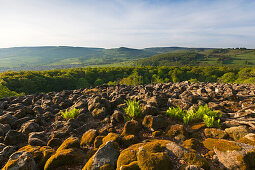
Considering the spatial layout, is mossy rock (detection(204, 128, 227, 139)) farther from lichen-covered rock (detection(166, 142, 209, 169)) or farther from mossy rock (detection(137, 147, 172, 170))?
mossy rock (detection(137, 147, 172, 170))

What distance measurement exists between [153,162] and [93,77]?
475ft

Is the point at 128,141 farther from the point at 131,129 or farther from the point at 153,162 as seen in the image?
the point at 153,162

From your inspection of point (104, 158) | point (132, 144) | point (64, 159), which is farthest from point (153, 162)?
point (64, 159)

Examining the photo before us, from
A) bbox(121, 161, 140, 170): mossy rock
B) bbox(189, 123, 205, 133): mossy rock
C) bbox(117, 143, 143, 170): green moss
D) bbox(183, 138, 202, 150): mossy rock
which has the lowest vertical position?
bbox(189, 123, 205, 133): mossy rock

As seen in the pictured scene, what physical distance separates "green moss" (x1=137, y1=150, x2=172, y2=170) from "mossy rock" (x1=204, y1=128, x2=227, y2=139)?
14.3ft

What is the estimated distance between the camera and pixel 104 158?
6012 mm

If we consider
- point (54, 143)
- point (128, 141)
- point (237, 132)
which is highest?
point (237, 132)

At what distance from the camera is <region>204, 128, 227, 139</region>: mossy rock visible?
7.84 meters

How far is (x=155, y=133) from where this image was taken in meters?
8.77

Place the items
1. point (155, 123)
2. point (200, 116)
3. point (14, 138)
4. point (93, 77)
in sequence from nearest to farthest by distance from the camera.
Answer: point (14, 138) < point (155, 123) < point (200, 116) < point (93, 77)

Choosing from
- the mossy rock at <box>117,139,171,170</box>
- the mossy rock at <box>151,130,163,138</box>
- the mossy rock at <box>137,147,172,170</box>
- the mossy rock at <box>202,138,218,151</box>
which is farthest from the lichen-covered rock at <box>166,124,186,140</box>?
the mossy rock at <box>137,147,172,170</box>

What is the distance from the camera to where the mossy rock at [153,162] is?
5.30 meters

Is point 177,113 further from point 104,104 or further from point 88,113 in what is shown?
point 88,113

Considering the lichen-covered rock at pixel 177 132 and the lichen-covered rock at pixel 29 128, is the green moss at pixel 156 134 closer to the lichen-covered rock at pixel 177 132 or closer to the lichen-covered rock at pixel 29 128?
the lichen-covered rock at pixel 177 132
